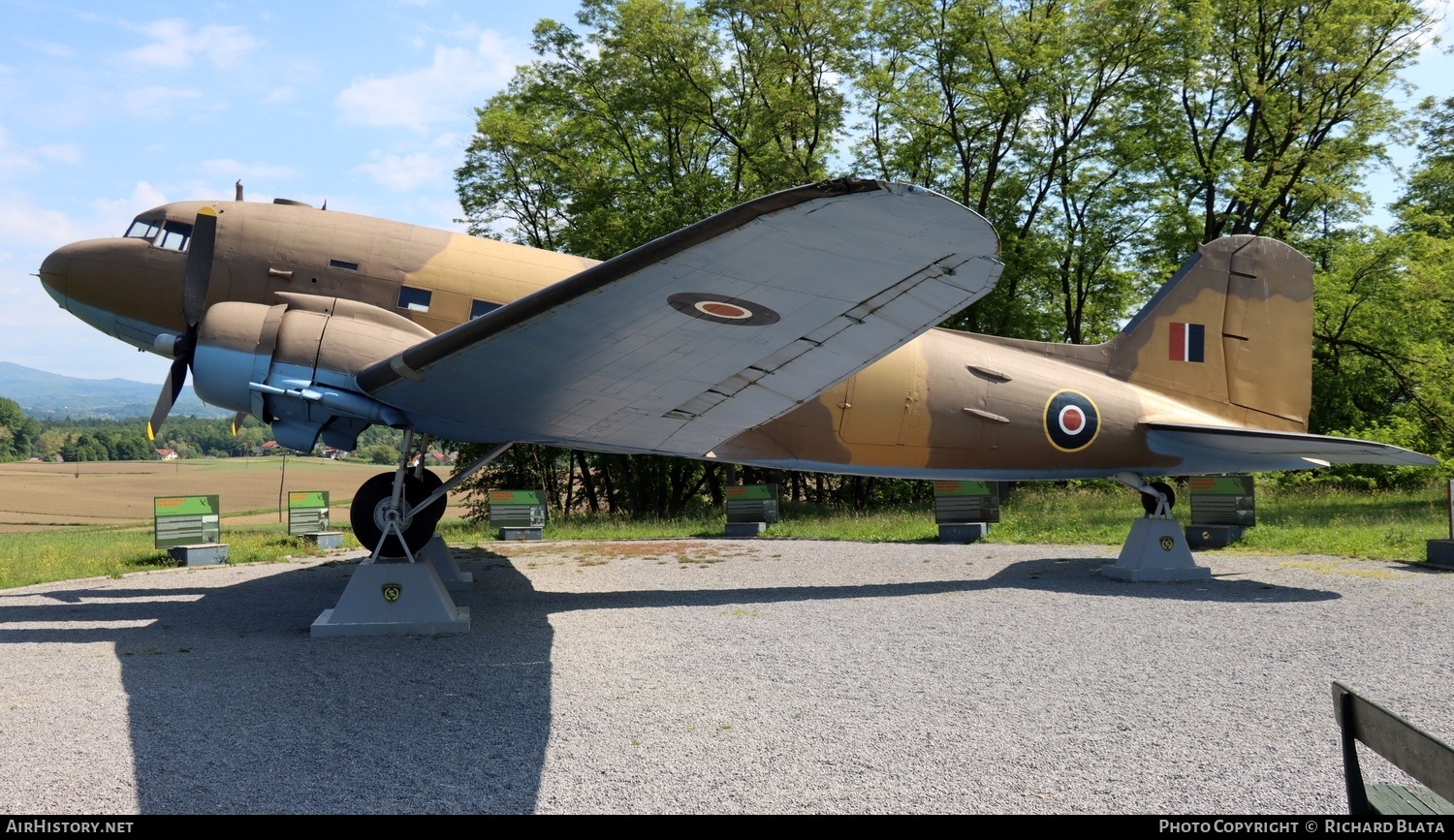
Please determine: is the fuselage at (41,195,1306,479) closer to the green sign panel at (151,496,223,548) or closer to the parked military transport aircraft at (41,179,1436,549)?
the parked military transport aircraft at (41,179,1436,549)

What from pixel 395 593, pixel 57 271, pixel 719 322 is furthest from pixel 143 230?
pixel 719 322

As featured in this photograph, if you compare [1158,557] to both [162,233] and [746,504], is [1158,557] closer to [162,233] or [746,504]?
[746,504]

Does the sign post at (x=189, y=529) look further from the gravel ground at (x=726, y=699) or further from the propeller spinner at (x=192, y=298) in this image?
the propeller spinner at (x=192, y=298)

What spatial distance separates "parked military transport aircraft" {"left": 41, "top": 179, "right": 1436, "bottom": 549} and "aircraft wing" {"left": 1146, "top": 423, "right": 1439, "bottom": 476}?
3cm

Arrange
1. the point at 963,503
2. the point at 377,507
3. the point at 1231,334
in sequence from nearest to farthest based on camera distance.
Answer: the point at 377,507, the point at 1231,334, the point at 963,503

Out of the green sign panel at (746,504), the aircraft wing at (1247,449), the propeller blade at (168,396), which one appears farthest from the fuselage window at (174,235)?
the aircraft wing at (1247,449)

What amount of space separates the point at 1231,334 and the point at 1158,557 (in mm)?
3551

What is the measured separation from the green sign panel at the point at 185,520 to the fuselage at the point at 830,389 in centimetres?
507

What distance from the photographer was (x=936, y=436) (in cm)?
1046

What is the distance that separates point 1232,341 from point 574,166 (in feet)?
76.3

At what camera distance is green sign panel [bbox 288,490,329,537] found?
1647cm

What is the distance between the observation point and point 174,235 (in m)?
8.98

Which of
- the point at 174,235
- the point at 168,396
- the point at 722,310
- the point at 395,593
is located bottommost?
the point at 395,593
